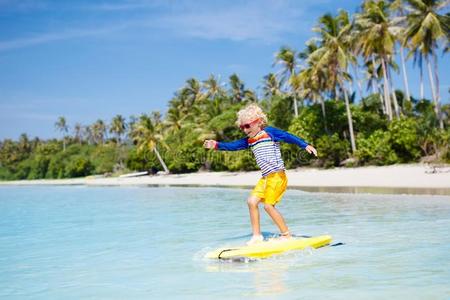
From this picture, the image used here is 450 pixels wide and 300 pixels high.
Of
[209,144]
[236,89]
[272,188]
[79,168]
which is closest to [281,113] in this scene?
[236,89]

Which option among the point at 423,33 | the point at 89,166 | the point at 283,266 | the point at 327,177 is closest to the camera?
the point at 283,266

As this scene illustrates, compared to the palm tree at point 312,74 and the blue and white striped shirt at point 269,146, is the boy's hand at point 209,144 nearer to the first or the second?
the blue and white striped shirt at point 269,146

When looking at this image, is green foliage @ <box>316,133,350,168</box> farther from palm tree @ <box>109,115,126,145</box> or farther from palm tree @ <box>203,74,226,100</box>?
palm tree @ <box>109,115,126,145</box>

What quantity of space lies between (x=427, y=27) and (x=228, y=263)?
29.5 metres

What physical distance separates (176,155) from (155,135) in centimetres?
371

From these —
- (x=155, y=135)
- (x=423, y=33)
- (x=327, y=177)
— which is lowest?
(x=327, y=177)

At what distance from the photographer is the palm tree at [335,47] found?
34250 mm

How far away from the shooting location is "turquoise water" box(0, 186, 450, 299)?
4879 mm

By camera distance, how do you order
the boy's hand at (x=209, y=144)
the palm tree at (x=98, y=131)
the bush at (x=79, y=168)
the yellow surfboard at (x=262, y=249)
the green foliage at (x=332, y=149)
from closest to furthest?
the yellow surfboard at (x=262, y=249) → the boy's hand at (x=209, y=144) → the green foliage at (x=332, y=149) → the bush at (x=79, y=168) → the palm tree at (x=98, y=131)

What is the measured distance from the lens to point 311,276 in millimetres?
5289

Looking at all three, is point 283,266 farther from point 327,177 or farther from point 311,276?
point 327,177

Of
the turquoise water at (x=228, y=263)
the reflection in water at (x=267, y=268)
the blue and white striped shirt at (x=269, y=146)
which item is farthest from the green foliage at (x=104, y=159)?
the reflection in water at (x=267, y=268)

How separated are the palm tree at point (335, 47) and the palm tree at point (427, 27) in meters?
4.05

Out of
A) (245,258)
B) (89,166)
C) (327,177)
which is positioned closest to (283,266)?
(245,258)
